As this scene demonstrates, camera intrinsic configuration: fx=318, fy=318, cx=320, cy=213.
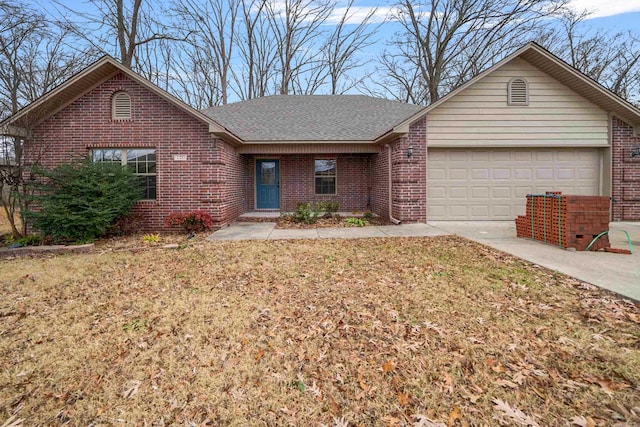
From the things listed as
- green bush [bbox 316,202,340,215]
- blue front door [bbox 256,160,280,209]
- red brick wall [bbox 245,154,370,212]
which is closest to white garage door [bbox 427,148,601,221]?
green bush [bbox 316,202,340,215]

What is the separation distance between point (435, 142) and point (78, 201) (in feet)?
31.8

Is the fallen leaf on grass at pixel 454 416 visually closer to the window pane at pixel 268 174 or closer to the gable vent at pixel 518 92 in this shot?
the gable vent at pixel 518 92

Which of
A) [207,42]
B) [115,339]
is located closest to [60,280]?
[115,339]

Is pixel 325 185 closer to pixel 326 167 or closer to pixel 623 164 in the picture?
pixel 326 167

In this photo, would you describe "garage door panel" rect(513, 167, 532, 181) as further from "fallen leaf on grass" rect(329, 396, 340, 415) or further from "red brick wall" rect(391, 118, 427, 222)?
"fallen leaf on grass" rect(329, 396, 340, 415)

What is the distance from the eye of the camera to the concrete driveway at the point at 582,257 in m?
4.32

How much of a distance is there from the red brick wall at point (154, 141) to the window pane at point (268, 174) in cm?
374

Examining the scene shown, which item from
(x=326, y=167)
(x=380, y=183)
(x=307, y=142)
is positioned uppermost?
(x=307, y=142)

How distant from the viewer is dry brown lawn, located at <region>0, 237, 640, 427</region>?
2209 millimetres

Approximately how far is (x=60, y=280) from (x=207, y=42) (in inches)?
822

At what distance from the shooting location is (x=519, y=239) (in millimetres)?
7375

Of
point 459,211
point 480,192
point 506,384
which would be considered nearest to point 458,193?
point 459,211

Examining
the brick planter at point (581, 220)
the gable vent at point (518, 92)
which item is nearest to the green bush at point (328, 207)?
the gable vent at point (518, 92)

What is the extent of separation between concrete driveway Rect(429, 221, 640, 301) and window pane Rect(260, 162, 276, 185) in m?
6.92
